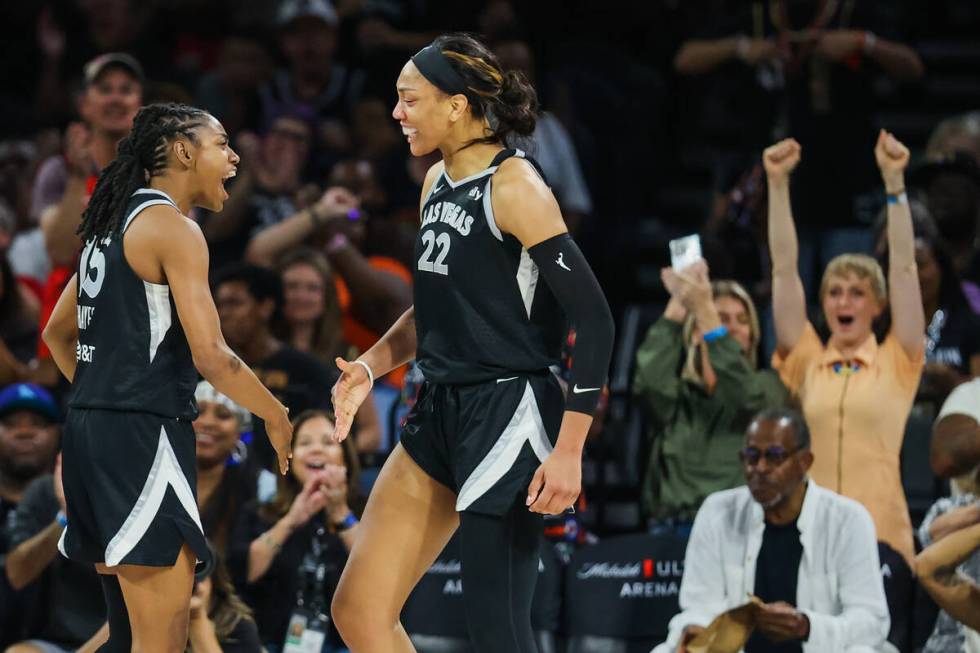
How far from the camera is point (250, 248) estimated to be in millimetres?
8148

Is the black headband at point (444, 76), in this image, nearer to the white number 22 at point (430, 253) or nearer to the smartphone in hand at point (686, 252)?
the white number 22 at point (430, 253)

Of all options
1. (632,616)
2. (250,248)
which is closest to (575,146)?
(250,248)

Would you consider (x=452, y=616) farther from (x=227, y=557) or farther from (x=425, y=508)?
(x=425, y=508)

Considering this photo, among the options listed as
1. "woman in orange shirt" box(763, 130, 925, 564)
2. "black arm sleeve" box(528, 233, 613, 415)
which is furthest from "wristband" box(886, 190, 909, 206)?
"black arm sleeve" box(528, 233, 613, 415)

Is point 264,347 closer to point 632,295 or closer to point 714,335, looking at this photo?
point 714,335

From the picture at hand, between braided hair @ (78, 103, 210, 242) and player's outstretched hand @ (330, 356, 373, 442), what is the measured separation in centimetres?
70

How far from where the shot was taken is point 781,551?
608 centimetres

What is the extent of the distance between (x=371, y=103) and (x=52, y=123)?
2135 millimetres

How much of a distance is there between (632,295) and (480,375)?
546 cm

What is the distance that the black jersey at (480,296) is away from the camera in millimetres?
4117

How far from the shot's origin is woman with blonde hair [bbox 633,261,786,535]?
21.8 feet

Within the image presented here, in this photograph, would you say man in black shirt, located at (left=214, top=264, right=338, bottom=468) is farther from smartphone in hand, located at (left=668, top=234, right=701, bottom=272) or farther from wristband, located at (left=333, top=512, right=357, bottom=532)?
smartphone in hand, located at (left=668, top=234, right=701, bottom=272)

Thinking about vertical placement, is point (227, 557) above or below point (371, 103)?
below

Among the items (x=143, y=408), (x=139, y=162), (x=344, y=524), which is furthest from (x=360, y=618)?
(x=344, y=524)
